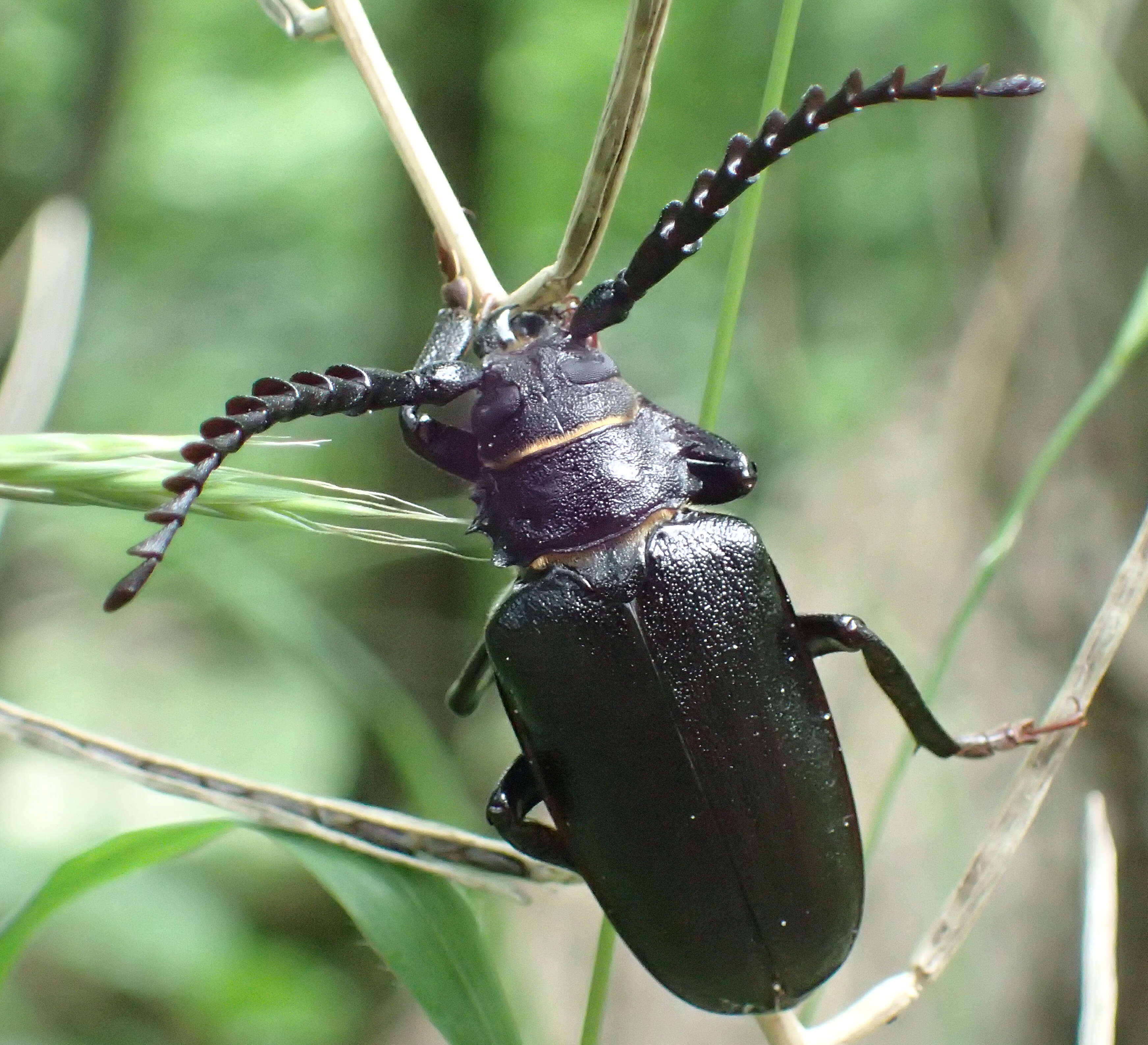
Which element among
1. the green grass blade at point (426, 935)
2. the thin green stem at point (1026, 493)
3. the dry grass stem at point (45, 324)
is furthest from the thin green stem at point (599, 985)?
the dry grass stem at point (45, 324)

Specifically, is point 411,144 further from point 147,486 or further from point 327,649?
point 327,649

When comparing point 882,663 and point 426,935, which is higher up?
point 882,663

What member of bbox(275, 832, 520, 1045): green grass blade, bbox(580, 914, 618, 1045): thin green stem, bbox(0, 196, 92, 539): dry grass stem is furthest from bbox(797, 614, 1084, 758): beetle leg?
bbox(0, 196, 92, 539): dry grass stem

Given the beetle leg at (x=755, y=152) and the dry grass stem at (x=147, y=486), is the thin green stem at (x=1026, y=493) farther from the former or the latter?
the dry grass stem at (x=147, y=486)

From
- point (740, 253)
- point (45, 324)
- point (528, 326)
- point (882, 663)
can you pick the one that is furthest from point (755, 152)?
point (45, 324)

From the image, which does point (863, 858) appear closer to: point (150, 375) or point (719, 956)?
point (719, 956)

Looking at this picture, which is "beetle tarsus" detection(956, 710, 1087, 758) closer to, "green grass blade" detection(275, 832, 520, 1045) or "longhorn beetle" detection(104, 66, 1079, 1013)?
"longhorn beetle" detection(104, 66, 1079, 1013)
